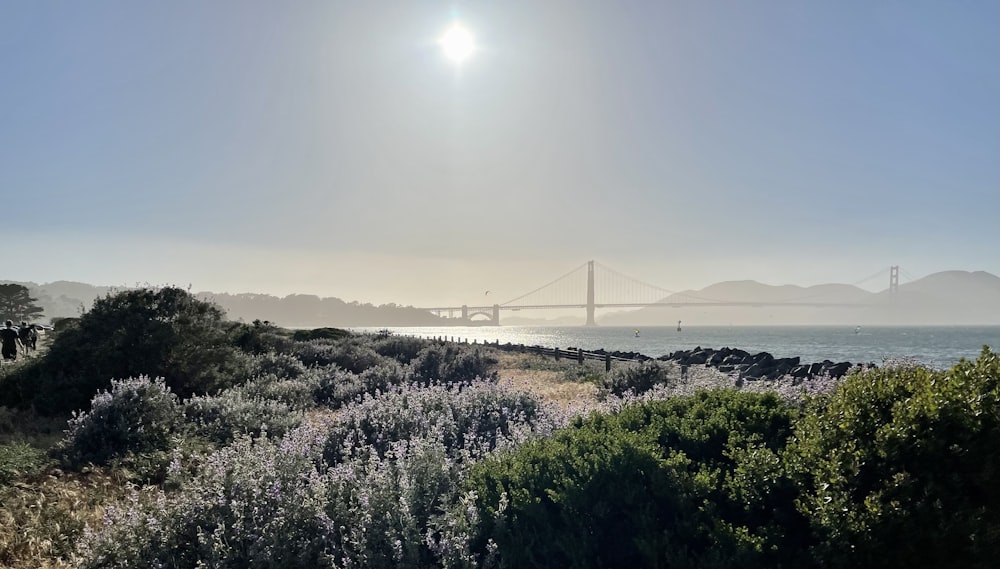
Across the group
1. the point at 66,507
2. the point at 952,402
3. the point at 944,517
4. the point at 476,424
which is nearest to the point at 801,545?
the point at 944,517

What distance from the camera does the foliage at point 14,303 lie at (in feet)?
200

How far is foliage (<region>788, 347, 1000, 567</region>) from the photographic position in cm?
343

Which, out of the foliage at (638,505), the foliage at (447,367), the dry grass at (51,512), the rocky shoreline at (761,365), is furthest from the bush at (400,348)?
the foliage at (638,505)

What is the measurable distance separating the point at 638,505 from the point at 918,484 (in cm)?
180

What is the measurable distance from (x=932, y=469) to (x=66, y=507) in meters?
7.73

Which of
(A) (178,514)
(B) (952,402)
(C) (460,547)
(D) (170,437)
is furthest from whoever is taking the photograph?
(D) (170,437)

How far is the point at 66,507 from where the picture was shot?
5852mm

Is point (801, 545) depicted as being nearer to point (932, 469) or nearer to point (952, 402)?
point (932, 469)

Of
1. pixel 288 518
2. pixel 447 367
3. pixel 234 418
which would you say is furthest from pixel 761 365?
pixel 288 518

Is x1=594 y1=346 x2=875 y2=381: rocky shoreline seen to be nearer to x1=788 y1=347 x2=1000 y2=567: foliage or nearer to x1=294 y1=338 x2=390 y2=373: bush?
x1=294 y1=338 x2=390 y2=373: bush

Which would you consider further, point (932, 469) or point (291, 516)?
point (291, 516)

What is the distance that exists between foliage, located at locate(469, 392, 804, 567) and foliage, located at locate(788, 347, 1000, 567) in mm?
320

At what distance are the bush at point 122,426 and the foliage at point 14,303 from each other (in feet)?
225

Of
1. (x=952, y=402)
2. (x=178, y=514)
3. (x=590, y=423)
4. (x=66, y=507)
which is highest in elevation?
(x=952, y=402)
